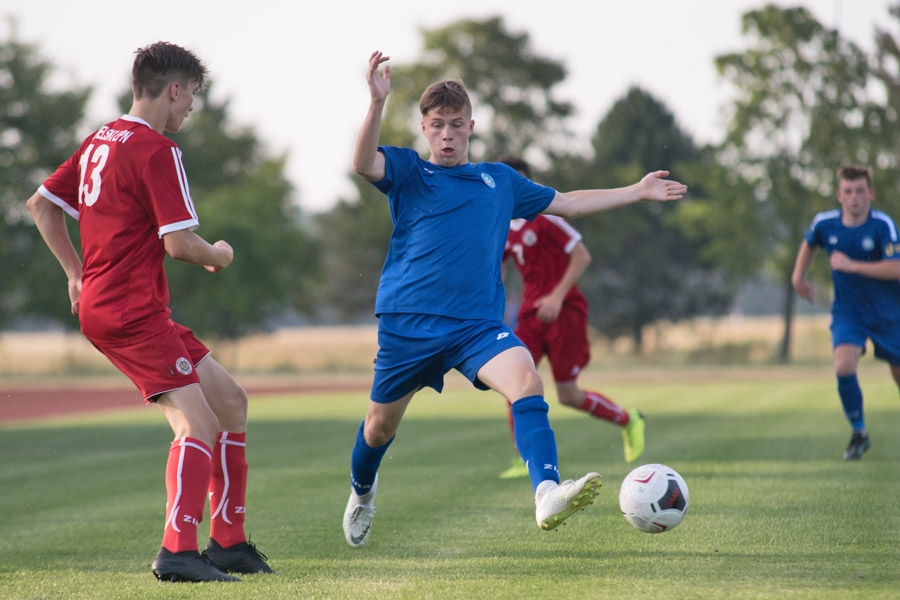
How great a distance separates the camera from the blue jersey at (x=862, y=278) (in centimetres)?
880

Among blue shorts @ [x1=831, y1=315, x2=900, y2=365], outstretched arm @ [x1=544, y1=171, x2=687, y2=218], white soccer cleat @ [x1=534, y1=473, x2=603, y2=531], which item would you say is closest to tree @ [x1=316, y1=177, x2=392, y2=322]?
blue shorts @ [x1=831, y1=315, x2=900, y2=365]


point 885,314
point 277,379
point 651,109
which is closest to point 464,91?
point 885,314

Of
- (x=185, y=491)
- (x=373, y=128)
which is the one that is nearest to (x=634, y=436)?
(x=373, y=128)

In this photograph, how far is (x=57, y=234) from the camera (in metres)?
5.05

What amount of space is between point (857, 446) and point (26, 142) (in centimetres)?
3573

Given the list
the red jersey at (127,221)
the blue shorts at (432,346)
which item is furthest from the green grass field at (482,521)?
the red jersey at (127,221)

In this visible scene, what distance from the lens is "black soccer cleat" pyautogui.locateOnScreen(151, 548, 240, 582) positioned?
4.54 metres

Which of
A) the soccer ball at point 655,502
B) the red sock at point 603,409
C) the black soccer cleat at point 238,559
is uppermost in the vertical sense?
the soccer ball at point 655,502

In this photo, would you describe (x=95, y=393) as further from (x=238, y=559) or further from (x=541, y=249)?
(x=238, y=559)

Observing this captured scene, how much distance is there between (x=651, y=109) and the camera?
186ft

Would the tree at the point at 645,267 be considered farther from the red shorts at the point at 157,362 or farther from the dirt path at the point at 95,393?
the red shorts at the point at 157,362

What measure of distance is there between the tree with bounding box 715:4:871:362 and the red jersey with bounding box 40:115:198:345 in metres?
37.7

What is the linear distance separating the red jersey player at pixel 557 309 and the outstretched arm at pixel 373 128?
347cm

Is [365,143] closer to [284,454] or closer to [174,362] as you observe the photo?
[174,362]
